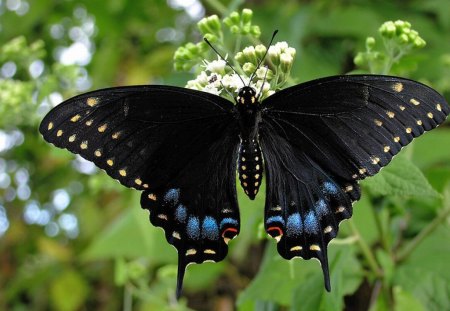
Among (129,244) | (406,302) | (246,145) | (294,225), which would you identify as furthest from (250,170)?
(129,244)

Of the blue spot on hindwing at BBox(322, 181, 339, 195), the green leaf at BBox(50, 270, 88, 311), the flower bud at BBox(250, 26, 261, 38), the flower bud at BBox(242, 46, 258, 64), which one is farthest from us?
the green leaf at BBox(50, 270, 88, 311)

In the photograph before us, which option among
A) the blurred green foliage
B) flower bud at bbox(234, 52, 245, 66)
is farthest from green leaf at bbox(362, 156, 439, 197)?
flower bud at bbox(234, 52, 245, 66)

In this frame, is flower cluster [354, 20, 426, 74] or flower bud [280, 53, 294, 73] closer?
flower bud [280, 53, 294, 73]

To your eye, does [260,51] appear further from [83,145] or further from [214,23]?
[83,145]

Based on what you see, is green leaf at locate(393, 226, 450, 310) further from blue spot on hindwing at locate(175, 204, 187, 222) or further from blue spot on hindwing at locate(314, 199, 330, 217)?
blue spot on hindwing at locate(175, 204, 187, 222)

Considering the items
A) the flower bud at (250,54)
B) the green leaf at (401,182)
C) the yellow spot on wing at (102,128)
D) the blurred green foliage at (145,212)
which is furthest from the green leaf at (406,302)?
the yellow spot on wing at (102,128)

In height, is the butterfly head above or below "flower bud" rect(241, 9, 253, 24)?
below
